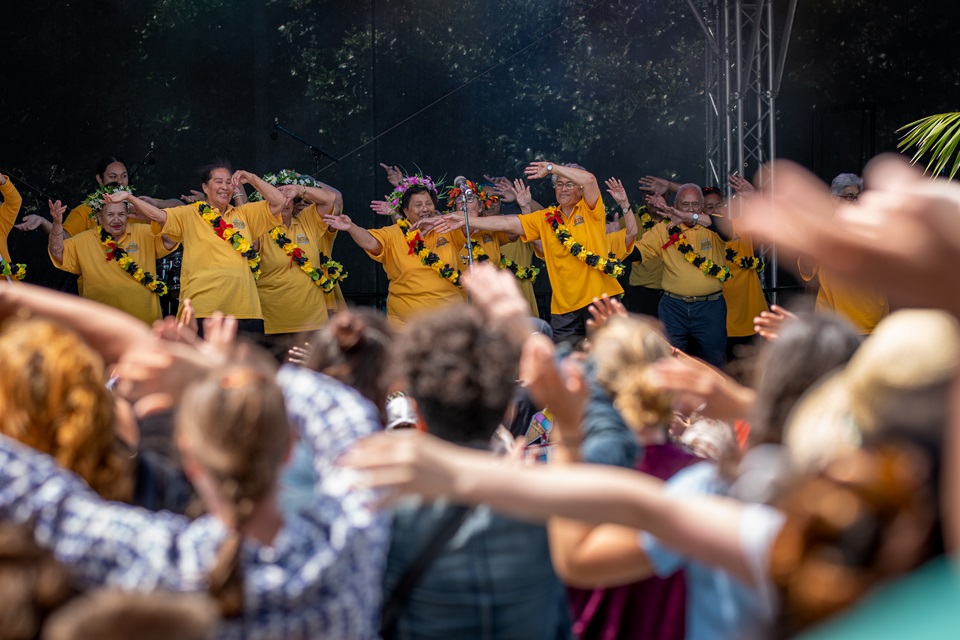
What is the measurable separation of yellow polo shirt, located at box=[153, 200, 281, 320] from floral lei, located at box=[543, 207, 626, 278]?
6.73 feet

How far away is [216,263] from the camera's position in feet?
25.1

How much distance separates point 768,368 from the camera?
6.05ft

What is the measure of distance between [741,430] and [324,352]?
3.01 ft

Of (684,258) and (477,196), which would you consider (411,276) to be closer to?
(477,196)

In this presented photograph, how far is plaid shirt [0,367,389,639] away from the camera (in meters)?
1.47

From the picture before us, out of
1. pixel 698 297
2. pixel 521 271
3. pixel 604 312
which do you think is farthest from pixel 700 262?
pixel 604 312

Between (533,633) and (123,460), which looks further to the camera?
(533,633)

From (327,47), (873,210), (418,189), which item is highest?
(873,210)

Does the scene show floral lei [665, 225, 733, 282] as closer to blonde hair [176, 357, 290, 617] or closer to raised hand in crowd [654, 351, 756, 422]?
raised hand in crowd [654, 351, 756, 422]

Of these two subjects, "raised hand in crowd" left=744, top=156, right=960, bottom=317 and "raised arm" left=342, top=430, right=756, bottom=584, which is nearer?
"raised hand in crowd" left=744, top=156, right=960, bottom=317

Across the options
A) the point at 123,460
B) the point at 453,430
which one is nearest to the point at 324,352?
the point at 453,430

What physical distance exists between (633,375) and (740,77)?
702cm

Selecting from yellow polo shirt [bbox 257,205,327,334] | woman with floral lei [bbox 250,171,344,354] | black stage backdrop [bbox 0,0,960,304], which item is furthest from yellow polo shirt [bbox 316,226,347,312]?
black stage backdrop [bbox 0,0,960,304]

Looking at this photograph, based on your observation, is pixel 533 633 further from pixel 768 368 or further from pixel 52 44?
pixel 52 44
